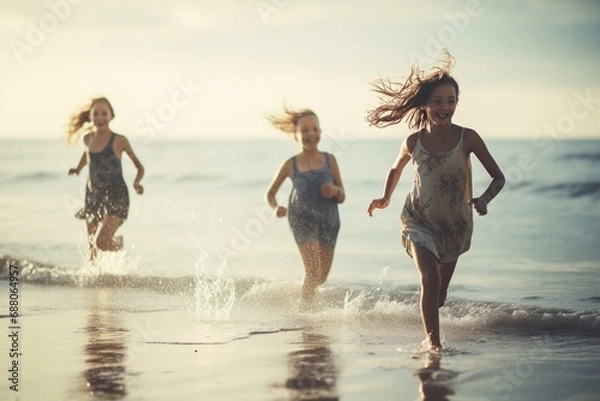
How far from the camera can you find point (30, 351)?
6.79 metres

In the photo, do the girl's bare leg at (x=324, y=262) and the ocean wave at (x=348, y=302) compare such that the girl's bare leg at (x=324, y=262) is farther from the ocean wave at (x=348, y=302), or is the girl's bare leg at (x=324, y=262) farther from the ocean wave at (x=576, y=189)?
the ocean wave at (x=576, y=189)

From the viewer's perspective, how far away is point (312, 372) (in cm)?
605

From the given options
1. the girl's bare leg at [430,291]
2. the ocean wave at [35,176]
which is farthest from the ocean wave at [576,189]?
the girl's bare leg at [430,291]

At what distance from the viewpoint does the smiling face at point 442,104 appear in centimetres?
680

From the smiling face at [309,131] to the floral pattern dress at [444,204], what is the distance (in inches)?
96.5

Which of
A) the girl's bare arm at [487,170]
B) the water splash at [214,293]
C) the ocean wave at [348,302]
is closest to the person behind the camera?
the girl's bare arm at [487,170]

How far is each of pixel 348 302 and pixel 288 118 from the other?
5.26 ft

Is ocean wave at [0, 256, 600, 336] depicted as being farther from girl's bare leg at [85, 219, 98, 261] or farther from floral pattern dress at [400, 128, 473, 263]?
floral pattern dress at [400, 128, 473, 263]

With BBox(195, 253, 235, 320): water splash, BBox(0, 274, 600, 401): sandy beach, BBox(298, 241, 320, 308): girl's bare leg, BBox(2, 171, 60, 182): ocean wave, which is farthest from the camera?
BBox(2, 171, 60, 182): ocean wave

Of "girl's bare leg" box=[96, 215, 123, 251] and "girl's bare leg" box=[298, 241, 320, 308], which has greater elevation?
"girl's bare leg" box=[96, 215, 123, 251]

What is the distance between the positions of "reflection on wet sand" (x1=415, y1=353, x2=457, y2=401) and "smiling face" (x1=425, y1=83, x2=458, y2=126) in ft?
4.81

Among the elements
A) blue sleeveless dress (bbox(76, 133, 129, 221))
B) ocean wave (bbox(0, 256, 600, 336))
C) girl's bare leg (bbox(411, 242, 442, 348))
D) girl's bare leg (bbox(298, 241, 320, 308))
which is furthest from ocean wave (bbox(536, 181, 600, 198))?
girl's bare leg (bbox(411, 242, 442, 348))

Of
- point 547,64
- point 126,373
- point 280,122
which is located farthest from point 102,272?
point 547,64

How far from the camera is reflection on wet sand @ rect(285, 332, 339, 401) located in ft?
18.2
